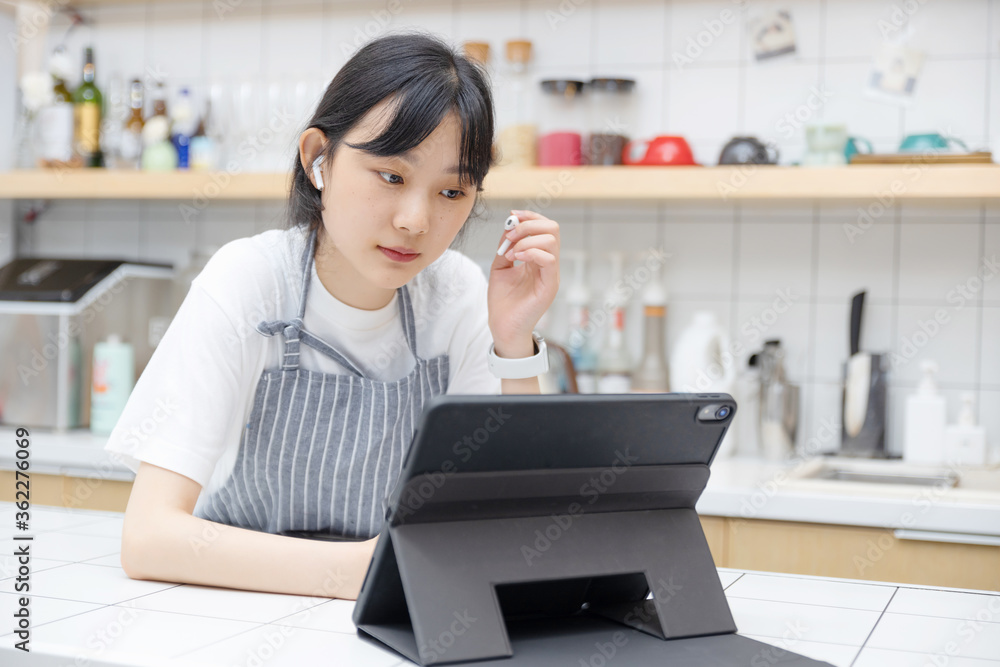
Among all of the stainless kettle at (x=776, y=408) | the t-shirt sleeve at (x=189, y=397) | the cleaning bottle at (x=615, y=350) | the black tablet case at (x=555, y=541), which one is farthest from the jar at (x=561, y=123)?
the black tablet case at (x=555, y=541)

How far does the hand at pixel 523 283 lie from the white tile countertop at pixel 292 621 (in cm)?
40

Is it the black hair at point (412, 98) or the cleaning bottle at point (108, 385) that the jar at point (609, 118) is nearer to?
the black hair at point (412, 98)

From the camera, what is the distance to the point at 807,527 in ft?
5.40

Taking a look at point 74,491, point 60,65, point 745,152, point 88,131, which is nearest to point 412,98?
point 745,152

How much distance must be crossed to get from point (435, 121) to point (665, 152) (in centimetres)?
115

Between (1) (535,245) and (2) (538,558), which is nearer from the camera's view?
(2) (538,558)

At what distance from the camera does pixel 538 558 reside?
2.35ft

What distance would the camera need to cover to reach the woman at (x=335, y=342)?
3.05 ft

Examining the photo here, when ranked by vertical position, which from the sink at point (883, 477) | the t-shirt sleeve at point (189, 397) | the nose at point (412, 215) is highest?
the nose at point (412, 215)

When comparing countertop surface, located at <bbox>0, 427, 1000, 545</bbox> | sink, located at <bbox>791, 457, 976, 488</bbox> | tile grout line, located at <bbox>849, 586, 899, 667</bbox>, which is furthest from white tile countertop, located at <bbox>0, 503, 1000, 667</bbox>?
sink, located at <bbox>791, 457, 976, 488</bbox>

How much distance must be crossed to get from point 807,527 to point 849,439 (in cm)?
42

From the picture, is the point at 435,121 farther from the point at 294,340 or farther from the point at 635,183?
the point at 635,183

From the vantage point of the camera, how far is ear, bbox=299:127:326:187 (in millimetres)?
1052

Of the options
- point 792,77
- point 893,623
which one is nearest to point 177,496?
point 893,623
